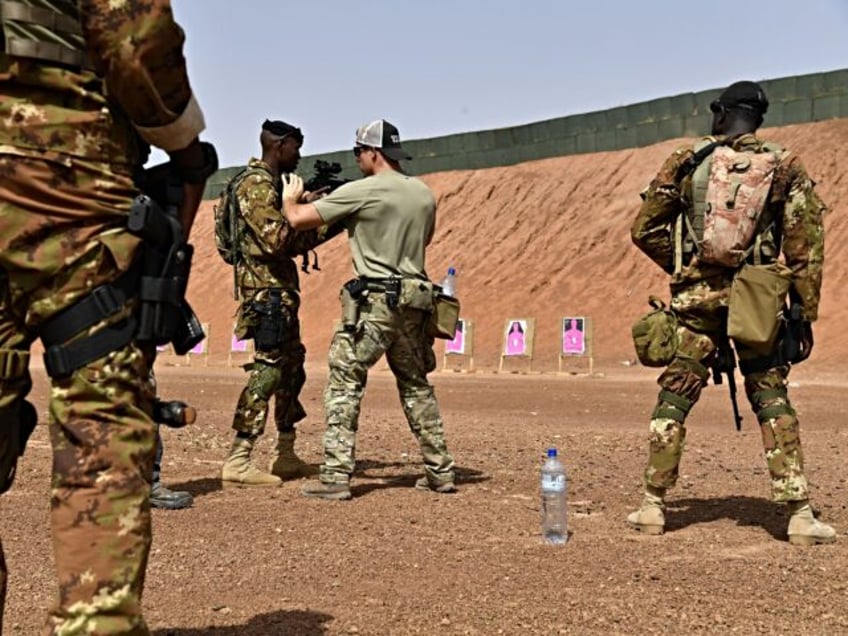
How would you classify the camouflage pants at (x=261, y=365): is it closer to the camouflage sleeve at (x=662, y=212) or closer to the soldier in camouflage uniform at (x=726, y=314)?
the camouflage sleeve at (x=662, y=212)

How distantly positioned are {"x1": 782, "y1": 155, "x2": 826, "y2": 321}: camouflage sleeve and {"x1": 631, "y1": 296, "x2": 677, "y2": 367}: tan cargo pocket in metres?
0.60

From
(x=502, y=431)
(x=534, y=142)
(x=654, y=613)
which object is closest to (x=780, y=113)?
(x=534, y=142)

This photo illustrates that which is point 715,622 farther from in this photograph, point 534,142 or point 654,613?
point 534,142

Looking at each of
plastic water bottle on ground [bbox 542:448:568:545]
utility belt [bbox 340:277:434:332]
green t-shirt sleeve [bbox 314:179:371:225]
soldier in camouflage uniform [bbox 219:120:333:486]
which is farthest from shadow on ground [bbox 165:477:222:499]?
plastic water bottle on ground [bbox 542:448:568:545]

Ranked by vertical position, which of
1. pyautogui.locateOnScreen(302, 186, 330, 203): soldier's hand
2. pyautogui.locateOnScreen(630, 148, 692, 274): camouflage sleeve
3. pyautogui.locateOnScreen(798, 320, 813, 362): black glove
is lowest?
Result: pyautogui.locateOnScreen(798, 320, 813, 362): black glove

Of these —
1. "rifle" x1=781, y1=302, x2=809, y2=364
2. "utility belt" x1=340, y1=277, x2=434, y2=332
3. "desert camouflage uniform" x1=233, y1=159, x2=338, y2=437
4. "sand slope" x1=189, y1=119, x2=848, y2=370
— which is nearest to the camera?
"rifle" x1=781, y1=302, x2=809, y2=364

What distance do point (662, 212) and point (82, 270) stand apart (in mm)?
3522

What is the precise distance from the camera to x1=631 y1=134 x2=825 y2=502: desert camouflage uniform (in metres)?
5.50

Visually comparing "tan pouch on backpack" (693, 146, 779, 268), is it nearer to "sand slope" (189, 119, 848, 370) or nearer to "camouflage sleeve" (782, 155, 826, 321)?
"camouflage sleeve" (782, 155, 826, 321)

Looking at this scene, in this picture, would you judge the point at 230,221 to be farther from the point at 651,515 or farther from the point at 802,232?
A: the point at 802,232

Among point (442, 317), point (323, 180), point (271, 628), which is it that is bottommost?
point (271, 628)

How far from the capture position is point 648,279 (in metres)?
32.1

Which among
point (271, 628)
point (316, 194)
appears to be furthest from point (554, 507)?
point (316, 194)

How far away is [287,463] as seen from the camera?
766cm
